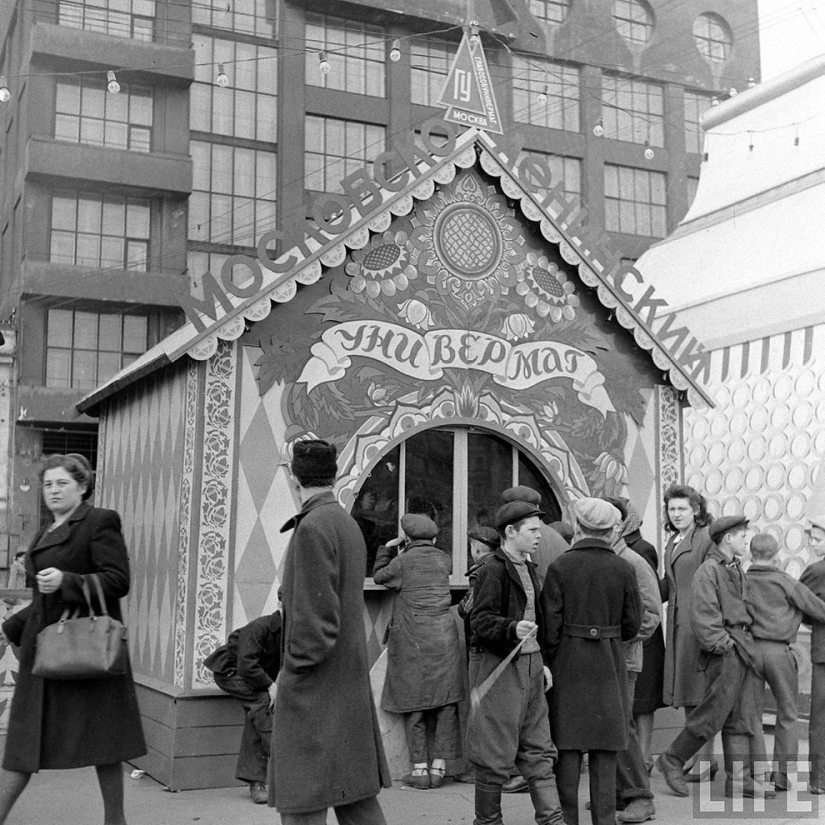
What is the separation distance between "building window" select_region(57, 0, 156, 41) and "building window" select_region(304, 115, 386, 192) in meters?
4.15

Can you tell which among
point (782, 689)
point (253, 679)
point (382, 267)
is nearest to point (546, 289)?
point (382, 267)

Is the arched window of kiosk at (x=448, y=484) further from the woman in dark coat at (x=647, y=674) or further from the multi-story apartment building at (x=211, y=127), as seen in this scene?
the multi-story apartment building at (x=211, y=127)

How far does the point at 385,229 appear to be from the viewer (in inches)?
280

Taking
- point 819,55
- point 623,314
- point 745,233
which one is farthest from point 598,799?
point 819,55

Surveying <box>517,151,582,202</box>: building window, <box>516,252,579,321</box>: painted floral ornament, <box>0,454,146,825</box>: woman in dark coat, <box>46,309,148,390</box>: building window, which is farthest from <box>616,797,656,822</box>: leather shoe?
<box>517,151,582,202</box>: building window

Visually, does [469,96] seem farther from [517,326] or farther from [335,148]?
[335,148]

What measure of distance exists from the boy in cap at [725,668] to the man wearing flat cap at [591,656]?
0.98 m

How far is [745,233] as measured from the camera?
12414 mm

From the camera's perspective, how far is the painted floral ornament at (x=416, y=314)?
7.23m

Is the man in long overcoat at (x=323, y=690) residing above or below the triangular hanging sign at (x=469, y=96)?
below

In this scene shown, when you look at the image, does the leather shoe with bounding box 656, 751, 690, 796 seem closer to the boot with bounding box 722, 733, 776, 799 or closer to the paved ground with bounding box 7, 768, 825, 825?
the paved ground with bounding box 7, 768, 825, 825

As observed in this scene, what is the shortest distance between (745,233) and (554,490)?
Result: 6.09 m

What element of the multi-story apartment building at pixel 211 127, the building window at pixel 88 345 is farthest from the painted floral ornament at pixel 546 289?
the building window at pixel 88 345

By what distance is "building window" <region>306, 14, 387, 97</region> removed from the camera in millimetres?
26250
